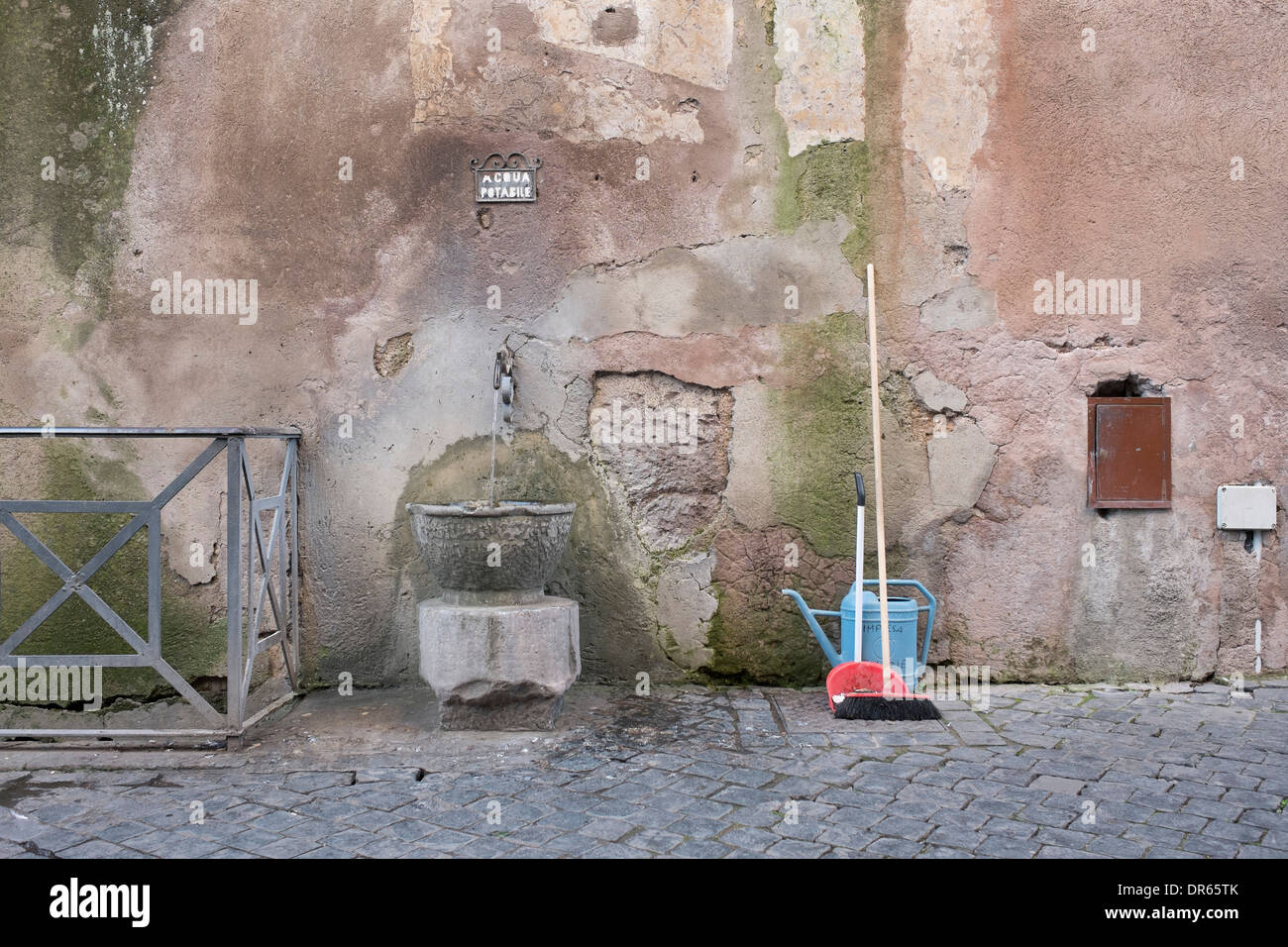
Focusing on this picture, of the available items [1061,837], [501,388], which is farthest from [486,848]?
[501,388]

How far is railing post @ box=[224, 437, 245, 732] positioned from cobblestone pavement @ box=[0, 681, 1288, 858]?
19 centimetres

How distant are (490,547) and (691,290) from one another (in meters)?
1.76

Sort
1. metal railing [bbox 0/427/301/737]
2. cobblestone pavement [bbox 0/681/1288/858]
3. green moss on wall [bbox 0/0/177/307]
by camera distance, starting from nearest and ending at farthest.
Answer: cobblestone pavement [bbox 0/681/1288/858] → metal railing [bbox 0/427/301/737] → green moss on wall [bbox 0/0/177/307]

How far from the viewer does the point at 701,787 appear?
3.53 meters

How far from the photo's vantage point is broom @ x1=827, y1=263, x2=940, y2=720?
14.2ft

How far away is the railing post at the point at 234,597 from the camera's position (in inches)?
160

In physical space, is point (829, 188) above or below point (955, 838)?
above

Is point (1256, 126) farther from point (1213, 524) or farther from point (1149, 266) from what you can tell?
point (1213, 524)

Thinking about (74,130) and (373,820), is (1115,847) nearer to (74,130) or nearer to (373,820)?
(373,820)

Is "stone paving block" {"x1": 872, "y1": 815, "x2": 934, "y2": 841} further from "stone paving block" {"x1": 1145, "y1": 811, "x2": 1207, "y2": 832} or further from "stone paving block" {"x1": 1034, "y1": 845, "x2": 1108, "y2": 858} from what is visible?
"stone paving block" {"x1": 1145, "y1": 811, "x2": 1207, "y2": 832}

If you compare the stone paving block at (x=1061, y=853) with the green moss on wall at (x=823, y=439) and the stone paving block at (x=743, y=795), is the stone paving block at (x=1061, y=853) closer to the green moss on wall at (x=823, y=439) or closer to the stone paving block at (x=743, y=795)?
the stone paving block at (x=743, y=795)

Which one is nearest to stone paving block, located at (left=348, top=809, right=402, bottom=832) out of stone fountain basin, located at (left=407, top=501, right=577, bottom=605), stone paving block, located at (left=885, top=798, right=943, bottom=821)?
stone fountain basin, located at (left=407, top=501, right=577, bottom=605)

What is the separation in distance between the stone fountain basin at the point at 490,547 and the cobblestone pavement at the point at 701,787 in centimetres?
63

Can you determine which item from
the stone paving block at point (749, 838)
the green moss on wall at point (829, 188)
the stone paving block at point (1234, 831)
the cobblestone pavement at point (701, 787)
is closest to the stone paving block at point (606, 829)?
the cobblestone pavement at point (701, 787)
